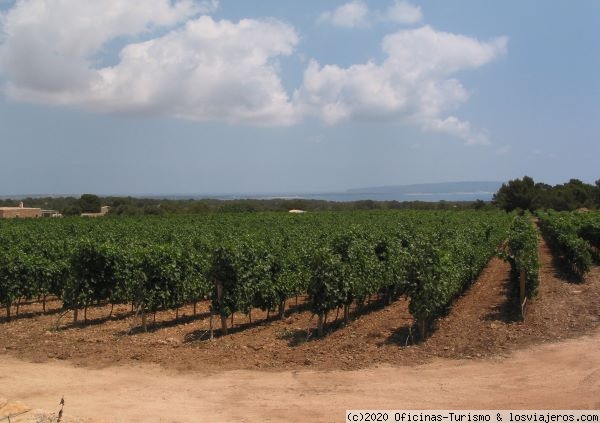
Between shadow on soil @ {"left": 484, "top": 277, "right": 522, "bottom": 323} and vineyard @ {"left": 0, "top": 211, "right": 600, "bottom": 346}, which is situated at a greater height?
vineyard @ {"left": 0, "top": 211, "right": 600, "bottom": 346}

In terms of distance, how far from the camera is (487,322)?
15594 mm

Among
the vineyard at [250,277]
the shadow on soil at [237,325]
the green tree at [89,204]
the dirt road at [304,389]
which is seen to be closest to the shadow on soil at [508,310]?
the vineyard at [250,277]

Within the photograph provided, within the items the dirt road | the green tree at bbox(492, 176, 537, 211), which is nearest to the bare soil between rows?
the dirt road

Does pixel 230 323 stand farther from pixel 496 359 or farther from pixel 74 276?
pixel 496 359

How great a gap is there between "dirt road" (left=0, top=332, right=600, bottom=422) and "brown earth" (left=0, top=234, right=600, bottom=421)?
0.04m

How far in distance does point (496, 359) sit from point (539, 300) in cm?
675

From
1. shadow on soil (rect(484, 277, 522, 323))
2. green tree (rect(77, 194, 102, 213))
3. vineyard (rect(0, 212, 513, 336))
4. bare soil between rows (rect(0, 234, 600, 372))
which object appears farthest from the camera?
green tree (rect(77, 194, 102, 213))

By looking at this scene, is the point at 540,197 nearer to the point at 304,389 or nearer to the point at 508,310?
the point at 508,310

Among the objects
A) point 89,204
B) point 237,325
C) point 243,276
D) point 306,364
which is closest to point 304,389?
point 306,364

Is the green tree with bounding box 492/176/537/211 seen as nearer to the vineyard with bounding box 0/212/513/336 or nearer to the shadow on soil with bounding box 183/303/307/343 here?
the vineyard with bounding box 0/212/513/336

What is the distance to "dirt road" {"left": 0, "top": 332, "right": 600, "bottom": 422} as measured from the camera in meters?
9.70

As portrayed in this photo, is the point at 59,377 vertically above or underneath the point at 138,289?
underneath

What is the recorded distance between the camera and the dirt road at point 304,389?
9703mm

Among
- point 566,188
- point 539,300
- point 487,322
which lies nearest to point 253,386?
point 487,322
